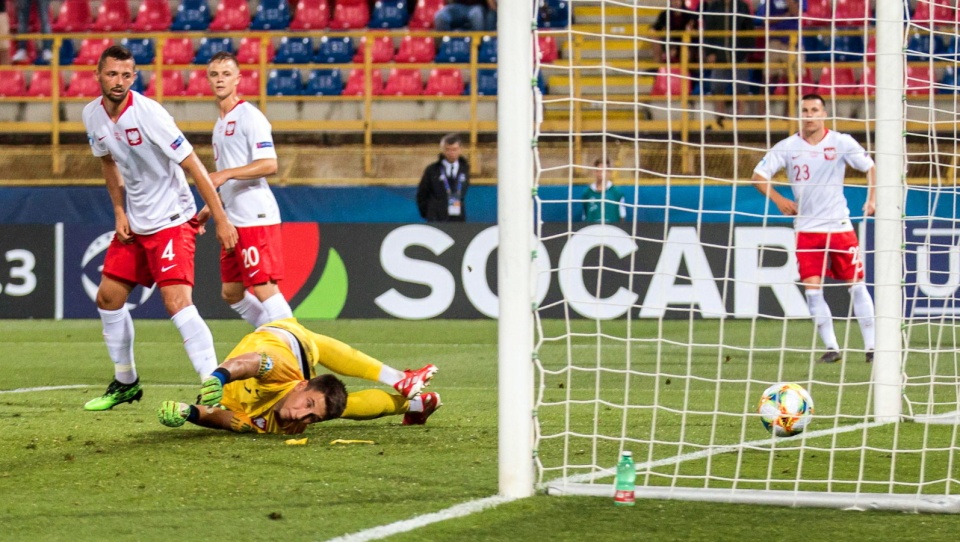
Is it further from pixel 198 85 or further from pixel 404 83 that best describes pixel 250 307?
pixel 198 85

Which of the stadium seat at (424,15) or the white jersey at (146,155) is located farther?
the stadium seat at (424,15)

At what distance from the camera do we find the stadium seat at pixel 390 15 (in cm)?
1931

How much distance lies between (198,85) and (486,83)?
413cm

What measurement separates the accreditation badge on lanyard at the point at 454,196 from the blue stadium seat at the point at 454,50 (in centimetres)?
402

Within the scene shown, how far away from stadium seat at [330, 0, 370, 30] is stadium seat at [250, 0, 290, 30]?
712mm

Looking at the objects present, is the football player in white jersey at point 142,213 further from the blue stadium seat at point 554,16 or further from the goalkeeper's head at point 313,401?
the blue stadium seat at point 554,16

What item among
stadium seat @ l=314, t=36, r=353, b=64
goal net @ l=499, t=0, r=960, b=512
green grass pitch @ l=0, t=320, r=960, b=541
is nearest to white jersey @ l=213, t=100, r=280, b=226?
green grass pitch @ l=0, t=320, r=960, b=541

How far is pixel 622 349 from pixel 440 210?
4.66 metres

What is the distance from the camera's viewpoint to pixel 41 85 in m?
18.7

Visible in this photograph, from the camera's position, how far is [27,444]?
5480mm

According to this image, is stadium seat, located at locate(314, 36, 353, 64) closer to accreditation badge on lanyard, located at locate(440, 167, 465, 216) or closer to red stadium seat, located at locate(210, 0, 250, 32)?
red stadium seat, located at locate(210, 0, 250, 32)

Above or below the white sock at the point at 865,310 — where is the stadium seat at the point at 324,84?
above

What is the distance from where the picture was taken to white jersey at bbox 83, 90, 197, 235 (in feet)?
20.8

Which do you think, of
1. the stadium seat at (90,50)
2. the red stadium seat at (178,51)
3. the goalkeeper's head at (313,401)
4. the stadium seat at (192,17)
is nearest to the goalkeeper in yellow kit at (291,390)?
the goalkeeper's head at (313,401)
